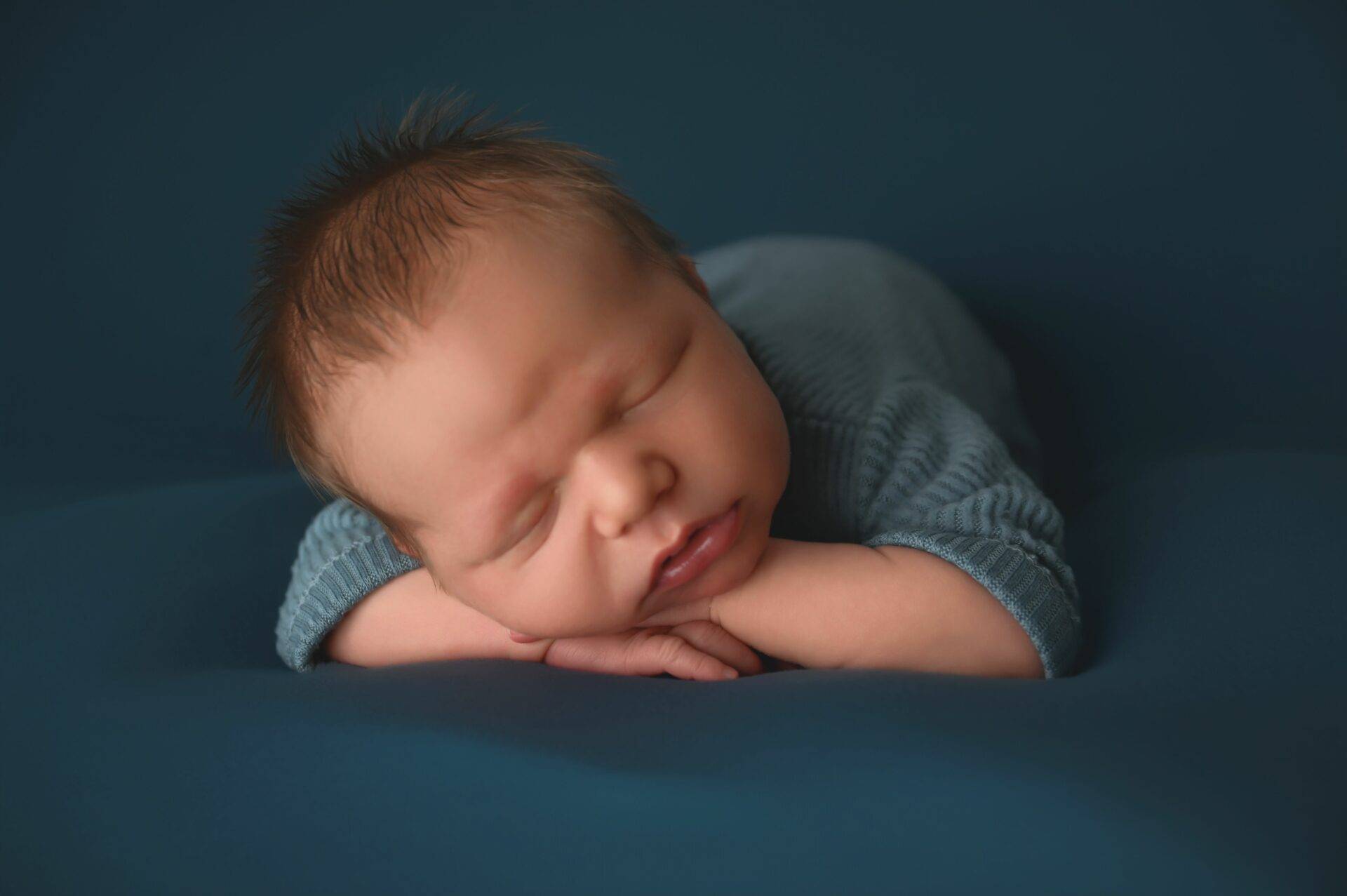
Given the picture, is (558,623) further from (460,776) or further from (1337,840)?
(1337,840)

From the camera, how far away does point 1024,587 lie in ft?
2.82

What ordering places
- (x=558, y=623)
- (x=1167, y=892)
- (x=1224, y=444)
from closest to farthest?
(x=1167, y=892), (x=558, y=623), (x=1224, y=444)

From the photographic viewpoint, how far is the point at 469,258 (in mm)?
805

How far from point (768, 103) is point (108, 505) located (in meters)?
1.11

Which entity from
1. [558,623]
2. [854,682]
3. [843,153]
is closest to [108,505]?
[558,623]

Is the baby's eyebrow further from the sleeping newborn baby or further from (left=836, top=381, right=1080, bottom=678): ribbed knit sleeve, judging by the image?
(left=836, top=381, right=1080, bottom=678): ribbed knit sleeve

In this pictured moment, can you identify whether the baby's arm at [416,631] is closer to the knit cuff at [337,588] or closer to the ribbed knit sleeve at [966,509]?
the knit cuff at [337,588]

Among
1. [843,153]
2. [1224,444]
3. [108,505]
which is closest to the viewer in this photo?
[108,505]

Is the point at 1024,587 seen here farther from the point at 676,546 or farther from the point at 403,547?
the point at 403,547

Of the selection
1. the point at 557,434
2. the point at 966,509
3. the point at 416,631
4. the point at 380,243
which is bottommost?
the point at 416,631

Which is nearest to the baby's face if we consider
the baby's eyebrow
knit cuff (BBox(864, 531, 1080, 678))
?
the baby's eyebrow

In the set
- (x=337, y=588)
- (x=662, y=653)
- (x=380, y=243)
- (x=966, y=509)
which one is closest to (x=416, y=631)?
(x=337, y=588)

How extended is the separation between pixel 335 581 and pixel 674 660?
12.9 inches

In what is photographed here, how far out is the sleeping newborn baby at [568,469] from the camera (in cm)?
79
